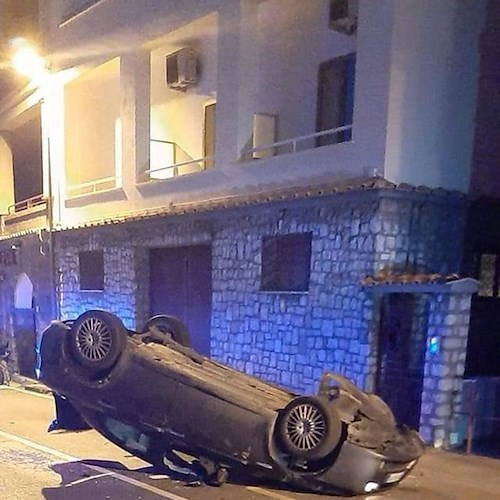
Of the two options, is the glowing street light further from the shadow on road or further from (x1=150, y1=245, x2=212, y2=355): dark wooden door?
the shadow on road

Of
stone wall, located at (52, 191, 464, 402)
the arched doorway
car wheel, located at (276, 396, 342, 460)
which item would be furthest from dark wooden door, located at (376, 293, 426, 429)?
the arched doorway

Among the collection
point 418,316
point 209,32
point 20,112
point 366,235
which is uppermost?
point 209,32

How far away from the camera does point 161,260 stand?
44.5 ft

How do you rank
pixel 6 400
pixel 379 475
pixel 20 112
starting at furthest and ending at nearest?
pixel 20 112 < pixel 6 400 < pixel 379 475

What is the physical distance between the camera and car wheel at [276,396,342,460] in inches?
225

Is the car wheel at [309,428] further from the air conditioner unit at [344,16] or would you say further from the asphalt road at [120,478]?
the air conditioner unit at [344,16]

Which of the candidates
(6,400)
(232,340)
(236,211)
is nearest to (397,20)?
(236,211)

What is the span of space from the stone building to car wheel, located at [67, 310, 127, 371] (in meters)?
4.07

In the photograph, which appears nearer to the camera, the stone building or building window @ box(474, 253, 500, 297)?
the stone building

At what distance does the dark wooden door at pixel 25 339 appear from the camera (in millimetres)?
17141

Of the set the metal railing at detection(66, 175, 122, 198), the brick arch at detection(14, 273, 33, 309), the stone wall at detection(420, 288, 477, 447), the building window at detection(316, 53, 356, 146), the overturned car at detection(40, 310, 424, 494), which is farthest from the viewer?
the brick arch at detection(14, 273, 33, 309)

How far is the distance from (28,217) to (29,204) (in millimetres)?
991

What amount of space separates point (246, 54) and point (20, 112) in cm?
1052

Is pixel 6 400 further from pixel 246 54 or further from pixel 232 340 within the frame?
pixel 246 54
